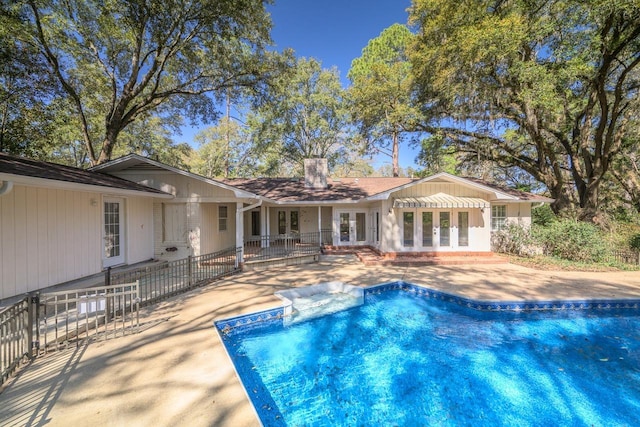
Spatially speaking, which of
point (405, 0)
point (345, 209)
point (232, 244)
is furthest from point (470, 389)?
point (405, 0)

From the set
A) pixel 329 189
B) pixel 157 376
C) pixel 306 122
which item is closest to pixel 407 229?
pixel 329 189

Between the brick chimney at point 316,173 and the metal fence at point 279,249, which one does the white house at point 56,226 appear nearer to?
the metal fence at point 279,249

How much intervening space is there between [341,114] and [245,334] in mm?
24494

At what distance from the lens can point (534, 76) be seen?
1193 centimetres

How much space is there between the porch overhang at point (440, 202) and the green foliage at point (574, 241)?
3.04 meters

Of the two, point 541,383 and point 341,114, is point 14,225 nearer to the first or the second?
point 541,383

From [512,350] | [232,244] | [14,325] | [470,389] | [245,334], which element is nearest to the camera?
[14,325]

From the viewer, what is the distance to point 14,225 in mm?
6070

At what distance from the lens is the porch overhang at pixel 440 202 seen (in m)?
12.4

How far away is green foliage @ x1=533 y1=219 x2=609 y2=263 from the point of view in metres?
11.4

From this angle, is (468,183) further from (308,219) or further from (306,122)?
(306,122)

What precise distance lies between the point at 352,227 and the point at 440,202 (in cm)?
499

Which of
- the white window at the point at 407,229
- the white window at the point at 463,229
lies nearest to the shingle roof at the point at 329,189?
the white window at the point at 407,229

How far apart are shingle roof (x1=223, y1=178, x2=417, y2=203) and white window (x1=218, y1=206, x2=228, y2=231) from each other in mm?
1586
